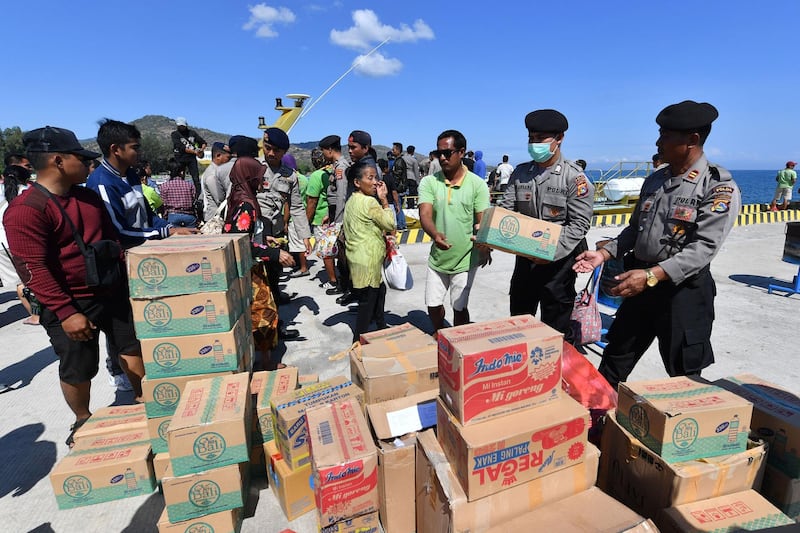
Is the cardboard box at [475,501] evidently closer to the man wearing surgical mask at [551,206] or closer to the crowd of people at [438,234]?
the crowd of people at [438,234]

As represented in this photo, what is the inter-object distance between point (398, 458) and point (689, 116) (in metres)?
2.29

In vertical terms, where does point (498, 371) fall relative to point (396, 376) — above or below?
above

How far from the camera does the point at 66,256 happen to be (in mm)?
2445

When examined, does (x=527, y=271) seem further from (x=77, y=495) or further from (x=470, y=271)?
(x=77, y=495)

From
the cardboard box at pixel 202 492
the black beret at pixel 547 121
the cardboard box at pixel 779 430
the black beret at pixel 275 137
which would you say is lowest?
the cardboard box at pixel 202 492

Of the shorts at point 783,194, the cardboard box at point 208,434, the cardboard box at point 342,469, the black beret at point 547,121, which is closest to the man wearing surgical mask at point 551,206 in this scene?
the black beret at point 547,121

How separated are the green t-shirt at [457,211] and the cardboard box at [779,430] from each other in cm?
213

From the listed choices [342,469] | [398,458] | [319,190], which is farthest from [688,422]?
[319,190]

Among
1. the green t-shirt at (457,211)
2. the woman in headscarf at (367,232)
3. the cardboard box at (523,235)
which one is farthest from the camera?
the woman in headscarf at (367,232)

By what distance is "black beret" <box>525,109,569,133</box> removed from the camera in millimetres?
2916

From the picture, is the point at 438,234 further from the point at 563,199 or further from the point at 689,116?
the point at 689,116

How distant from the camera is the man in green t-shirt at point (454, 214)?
3.47m

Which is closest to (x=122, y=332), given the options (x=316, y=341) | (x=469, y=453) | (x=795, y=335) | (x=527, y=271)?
(x=316, y=341)

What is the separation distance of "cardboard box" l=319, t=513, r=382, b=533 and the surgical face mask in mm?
2542
